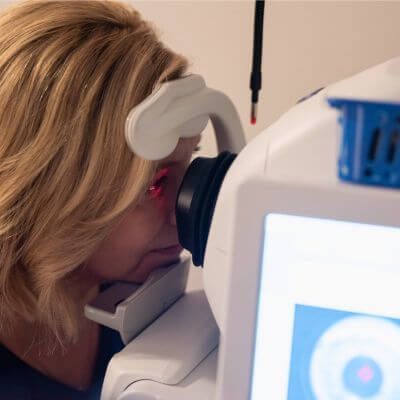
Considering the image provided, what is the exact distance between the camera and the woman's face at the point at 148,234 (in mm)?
775

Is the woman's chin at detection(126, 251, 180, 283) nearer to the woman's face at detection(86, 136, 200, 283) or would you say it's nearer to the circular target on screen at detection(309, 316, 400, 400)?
the woman's face at detection(86, 136, 200, 283)

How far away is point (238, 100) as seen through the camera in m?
1.15

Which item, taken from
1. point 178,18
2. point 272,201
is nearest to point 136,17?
point 178,18

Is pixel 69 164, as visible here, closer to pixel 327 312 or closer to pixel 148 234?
pixel 148 234

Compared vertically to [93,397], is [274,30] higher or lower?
higher

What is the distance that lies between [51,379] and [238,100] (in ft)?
2.11

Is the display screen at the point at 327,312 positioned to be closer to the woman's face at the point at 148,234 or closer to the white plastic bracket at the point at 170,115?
the white plastic bracket at the point at 170,115

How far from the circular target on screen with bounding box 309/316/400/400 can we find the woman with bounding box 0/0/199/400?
13.1 inches

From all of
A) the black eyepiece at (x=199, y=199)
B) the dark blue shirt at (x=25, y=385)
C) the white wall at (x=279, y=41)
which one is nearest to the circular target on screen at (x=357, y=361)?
the black eyepiece at (x=199, y=199)

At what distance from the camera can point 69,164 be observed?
682 millimetres

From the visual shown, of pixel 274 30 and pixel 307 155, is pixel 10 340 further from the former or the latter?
pixel 274 30

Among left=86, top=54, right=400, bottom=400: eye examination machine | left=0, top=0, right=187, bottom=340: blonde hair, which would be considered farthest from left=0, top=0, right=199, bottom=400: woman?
left=86, top=54, right=400, bottom=400: eye examination machine

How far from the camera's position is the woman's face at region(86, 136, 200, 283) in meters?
0.78

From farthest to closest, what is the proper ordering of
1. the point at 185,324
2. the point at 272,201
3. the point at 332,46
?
the point at 332,46 < the point at 185,324 < the point at 272,201
